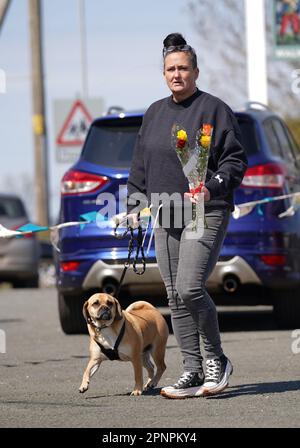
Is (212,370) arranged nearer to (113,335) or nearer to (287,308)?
(113,335)

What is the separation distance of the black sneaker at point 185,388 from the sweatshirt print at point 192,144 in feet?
3.33

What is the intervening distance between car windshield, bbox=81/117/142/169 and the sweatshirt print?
345cm

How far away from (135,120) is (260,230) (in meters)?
1.45

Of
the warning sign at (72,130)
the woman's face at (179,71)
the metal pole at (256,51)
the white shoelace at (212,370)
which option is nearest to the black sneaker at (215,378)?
the white shoelace at (212,370)

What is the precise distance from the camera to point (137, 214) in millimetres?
7895

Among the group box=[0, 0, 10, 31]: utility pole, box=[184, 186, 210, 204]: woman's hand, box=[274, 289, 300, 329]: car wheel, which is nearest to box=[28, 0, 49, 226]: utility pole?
box=[0, 0, 10, 31]: utility pole

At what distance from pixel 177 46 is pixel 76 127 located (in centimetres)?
1312

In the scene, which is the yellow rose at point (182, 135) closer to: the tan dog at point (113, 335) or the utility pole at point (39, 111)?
the tan dog at point (113, 335)

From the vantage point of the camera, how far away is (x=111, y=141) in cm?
1143

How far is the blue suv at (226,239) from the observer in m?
11.0

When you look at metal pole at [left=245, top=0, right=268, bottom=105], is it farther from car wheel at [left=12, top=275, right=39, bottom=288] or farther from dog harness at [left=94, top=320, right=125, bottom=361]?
dog harness at [left=94, top=320, right=125, bottom=361]

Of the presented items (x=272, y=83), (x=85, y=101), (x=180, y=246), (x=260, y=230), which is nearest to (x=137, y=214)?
(x=180, y=246)

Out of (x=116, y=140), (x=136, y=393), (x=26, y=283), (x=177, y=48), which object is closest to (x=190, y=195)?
(x=177, y=48)
